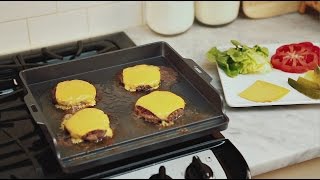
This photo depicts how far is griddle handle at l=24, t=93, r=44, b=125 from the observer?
88cm

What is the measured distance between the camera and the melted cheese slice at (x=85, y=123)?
878mm

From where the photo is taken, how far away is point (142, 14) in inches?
53.8

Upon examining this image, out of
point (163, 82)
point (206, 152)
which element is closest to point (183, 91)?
point (163, 82)

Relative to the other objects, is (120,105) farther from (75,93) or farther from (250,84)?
(250,84)

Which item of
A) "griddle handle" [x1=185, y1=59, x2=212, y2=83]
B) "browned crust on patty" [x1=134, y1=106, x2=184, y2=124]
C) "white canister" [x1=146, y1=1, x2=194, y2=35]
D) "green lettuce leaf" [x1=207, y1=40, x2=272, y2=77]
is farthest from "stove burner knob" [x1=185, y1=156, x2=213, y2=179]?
"white canister" [x1=146, y1=1, x2=194, y2=35]

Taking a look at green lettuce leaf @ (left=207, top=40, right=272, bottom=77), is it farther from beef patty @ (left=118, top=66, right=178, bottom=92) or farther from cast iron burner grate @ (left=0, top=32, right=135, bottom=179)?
cast iron burner grate @ (left=0, top=32, right=135, bottom=179)

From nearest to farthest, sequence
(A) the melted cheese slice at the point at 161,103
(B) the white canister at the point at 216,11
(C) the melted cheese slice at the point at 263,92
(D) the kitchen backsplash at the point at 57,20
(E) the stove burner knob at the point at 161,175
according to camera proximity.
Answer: (E) the stove burner knob at the point at 161,175, (A) the melted cheese slice at the point at 161,103, (C) the melted cheese slice at the point at 263,92, (D) the kitchen backsplash at the point at 57,20, (B) the white canister at the point at 216,11

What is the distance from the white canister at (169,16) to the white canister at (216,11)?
45mm

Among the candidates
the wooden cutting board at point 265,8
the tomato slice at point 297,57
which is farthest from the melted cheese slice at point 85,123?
the wooden cutting board at point 265,8

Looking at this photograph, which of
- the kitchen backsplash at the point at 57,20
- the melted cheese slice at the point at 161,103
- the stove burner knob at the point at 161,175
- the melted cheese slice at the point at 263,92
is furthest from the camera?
the kitchen backsplash at the point at 57,20

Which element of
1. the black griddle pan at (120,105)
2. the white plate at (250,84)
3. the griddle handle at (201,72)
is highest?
the griddle handle at (201,72)

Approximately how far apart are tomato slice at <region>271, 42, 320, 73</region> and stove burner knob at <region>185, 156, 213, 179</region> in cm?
40

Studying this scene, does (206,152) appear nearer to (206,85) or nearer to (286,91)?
(206,85)

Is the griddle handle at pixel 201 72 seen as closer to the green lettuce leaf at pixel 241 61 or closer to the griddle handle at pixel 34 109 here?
the green lettuce leaf at pixel 241 61
